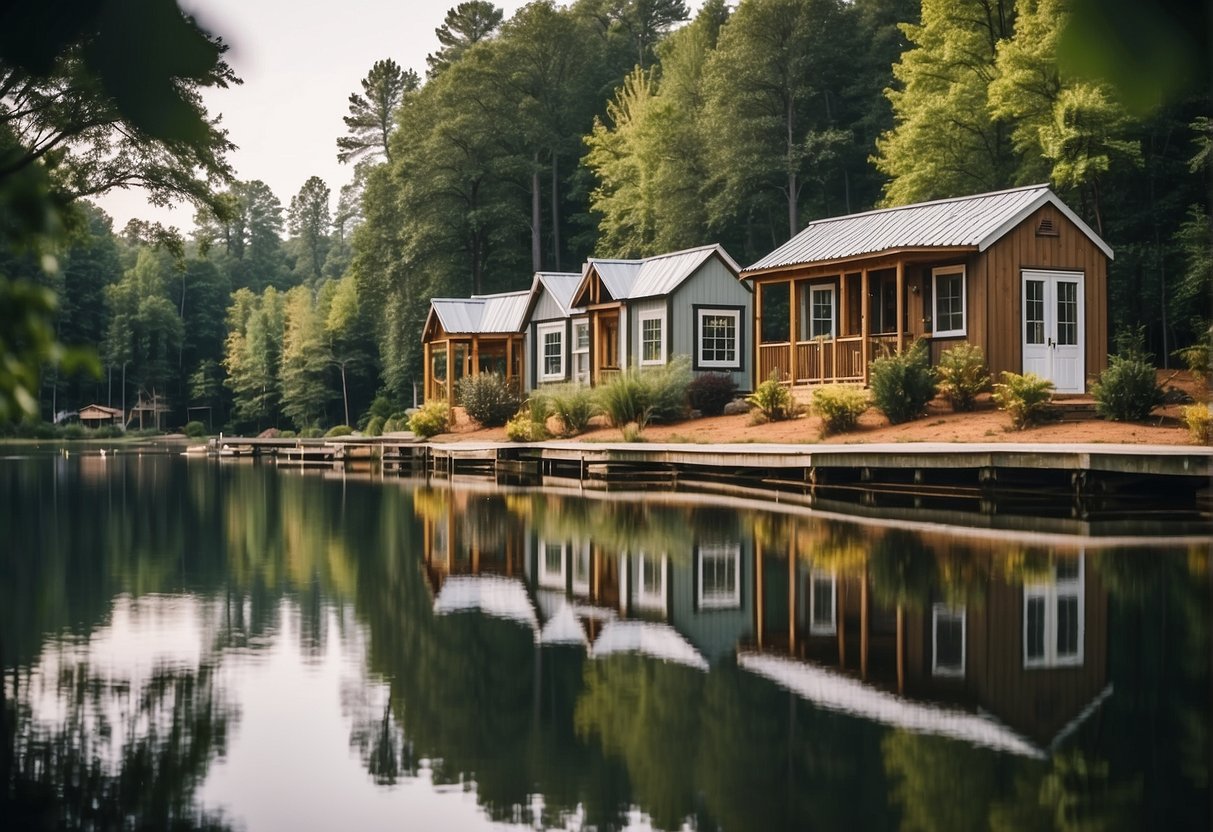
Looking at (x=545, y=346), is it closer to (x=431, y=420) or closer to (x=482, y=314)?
(x=482, y=314)

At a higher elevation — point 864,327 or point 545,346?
point 545,346

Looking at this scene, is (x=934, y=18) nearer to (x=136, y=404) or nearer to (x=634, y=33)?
(x=634, y=33)

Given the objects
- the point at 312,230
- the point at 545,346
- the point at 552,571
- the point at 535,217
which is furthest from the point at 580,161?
the point at 312,230

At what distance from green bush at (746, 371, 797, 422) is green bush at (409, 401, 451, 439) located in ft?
44.7

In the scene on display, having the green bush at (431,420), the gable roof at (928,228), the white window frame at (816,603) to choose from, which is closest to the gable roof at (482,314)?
the green bush at (431,420)

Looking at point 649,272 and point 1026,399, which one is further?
point 649,272

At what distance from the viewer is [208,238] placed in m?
20.4

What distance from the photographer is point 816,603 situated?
10.7m

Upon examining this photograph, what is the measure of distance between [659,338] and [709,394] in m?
3.99

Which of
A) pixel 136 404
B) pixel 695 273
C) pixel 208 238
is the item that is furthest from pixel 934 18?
pixel 136 404

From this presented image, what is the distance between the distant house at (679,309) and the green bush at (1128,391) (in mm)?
13185

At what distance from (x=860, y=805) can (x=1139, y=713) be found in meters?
2.29

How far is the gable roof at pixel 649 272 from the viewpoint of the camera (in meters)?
34.6

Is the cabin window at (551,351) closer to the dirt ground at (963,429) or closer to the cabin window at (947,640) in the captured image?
the dirt ground at (963,429)
